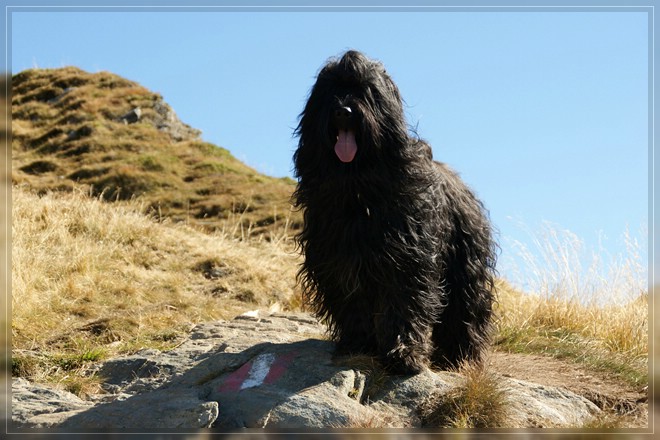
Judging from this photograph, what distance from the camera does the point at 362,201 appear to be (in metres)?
5.73

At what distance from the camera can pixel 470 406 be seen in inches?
214

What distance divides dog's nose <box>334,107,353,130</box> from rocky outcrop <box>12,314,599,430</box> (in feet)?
5.75

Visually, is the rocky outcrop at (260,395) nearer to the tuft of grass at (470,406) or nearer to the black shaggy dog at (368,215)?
the tuft of grass at (470,406)

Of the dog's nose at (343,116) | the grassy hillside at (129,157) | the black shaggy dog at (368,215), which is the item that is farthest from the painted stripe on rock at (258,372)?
the grassy hillside at (129,157)

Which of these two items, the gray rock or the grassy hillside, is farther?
the grassy hillside

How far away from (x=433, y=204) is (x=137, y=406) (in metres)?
2.65

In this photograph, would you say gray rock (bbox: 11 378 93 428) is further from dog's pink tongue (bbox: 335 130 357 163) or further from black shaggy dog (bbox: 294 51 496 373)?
dog's pink tongue (bbox: 335 130 357 163)

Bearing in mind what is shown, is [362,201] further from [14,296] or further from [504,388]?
[14,296]

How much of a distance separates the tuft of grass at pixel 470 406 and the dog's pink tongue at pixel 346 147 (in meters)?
1.81

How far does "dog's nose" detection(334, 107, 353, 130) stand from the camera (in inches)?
212

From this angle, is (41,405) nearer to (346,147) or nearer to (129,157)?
(346,147)

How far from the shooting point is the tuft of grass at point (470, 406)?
538 centimetres

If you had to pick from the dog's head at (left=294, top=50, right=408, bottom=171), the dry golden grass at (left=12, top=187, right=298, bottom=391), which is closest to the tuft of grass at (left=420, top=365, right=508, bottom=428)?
the dog's head at (left=294, top=50, right=408, bottom=171)

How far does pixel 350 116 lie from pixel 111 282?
5296 millimetres
